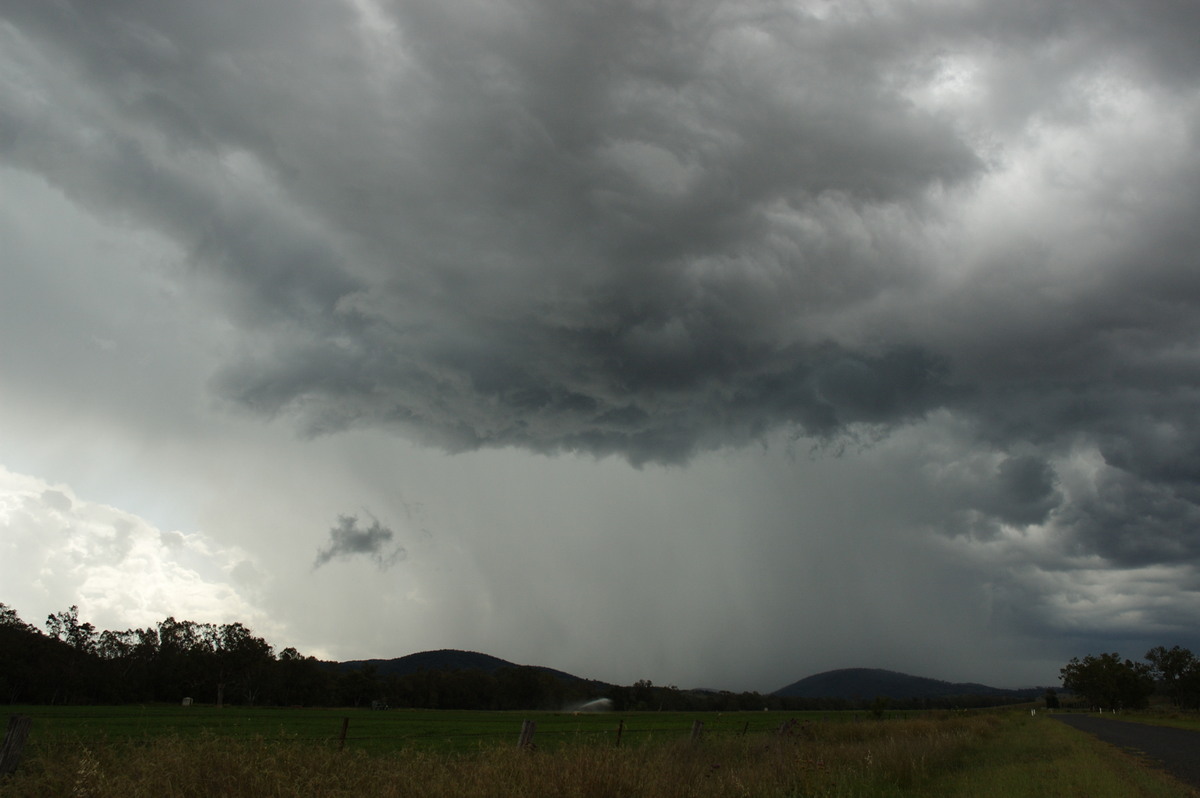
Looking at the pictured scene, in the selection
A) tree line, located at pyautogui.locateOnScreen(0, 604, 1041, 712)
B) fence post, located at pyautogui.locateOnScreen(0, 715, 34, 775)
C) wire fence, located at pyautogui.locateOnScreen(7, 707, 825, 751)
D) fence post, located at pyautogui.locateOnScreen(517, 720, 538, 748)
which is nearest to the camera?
fence post, located at pyautogui.locateOnScreen(0, 715, 34, 775)

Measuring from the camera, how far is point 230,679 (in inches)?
5620

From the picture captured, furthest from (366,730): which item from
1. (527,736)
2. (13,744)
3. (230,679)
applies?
(230,679)

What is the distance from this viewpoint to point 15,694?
345 ft

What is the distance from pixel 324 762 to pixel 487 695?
17016 cm

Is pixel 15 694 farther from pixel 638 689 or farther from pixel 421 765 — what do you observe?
pixel 421 765

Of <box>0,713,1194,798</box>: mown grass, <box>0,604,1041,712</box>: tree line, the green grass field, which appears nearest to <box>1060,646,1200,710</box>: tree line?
<box>0,604,1041,712</box>: tree line

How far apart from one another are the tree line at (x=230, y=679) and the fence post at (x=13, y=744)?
127100mm

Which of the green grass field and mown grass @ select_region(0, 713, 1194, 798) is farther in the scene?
the green grass field

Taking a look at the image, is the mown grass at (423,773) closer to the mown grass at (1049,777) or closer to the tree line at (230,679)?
the mown grass at (1049,777)

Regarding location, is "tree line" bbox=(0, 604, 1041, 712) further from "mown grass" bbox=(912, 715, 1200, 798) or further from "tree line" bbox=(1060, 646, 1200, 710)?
"mown grass" bbox=(912, 715, 1200, 798)

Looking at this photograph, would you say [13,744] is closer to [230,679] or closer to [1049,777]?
[1049,777]

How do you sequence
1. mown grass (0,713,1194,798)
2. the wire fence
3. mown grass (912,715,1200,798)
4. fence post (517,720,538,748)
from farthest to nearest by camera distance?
mown grass (912,715,1200,798)
the wire fence
fence post (517,720,538,748)
mown grass (0,713,1194,798)

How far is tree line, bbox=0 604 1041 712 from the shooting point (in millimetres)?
116688

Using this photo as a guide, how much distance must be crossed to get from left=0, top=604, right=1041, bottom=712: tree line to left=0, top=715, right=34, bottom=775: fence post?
127 m
